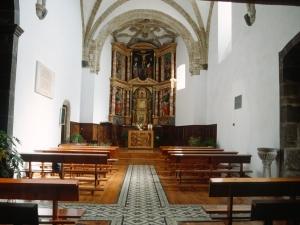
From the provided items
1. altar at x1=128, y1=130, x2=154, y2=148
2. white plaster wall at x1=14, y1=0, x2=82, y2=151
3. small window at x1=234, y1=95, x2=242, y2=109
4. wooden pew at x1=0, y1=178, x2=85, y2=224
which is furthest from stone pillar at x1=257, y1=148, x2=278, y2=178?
altar at x1=128, y1=130, x2=154, y2=148

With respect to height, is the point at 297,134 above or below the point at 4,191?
above

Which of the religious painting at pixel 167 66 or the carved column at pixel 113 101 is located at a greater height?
the religious painting at pixel 167 66

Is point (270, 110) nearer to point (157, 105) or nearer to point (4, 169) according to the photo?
point (4, 169)

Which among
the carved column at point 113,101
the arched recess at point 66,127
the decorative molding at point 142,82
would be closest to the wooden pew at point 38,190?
the arched recess at point 66,127

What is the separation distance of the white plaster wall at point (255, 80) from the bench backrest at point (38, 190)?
4838mm

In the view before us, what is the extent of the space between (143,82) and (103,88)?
3.32 meters

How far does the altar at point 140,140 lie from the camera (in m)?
15.0

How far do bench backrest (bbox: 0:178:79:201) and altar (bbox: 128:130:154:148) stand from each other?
12053 mm

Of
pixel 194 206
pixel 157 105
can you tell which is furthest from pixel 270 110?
pixel 157 105

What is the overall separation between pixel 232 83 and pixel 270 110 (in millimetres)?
3271

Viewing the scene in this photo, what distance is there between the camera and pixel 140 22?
56.5 ft

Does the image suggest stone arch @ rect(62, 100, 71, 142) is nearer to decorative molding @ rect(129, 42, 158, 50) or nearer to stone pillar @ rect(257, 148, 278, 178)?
stone pillar @ rect(257, 148, 278, 178)

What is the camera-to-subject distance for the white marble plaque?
332 inches

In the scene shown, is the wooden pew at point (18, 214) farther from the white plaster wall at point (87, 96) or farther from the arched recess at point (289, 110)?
the white plaster wall at point (87, 96)
